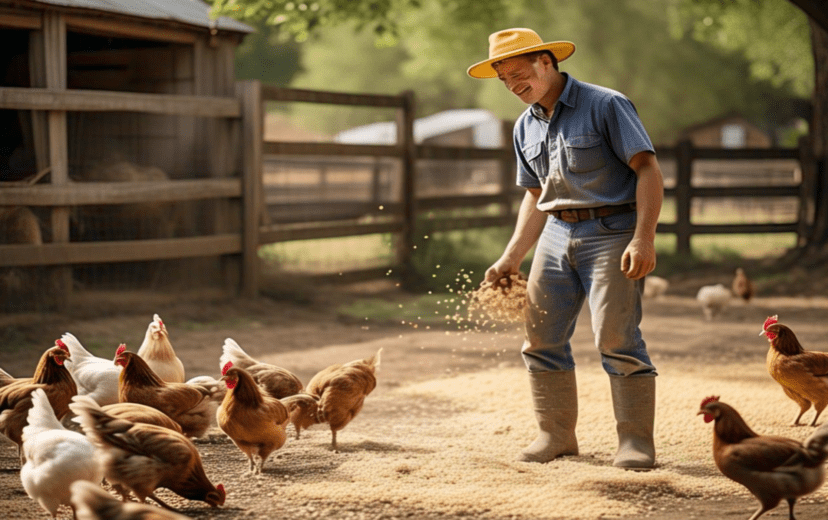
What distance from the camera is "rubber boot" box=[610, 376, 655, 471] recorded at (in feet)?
14.2

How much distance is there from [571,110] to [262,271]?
6.18 m

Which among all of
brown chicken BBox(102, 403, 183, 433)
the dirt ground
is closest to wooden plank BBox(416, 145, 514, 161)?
the dirt ground

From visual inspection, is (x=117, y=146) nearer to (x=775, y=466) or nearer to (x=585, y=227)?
(x=585, y=227)

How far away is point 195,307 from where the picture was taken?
8969mm

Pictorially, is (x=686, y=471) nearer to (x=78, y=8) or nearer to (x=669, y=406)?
(x=669, y=406)

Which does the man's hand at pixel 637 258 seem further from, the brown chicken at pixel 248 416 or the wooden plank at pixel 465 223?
the wooden plank at pixel 465 223

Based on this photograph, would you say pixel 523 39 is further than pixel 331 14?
No

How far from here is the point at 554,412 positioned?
4.58m

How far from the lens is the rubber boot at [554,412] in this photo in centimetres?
457

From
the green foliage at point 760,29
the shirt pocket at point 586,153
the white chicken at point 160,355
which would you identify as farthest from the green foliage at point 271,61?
the shirt pocket at point 586,153

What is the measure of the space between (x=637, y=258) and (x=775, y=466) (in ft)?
3.27

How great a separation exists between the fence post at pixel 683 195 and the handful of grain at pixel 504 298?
29.2ft

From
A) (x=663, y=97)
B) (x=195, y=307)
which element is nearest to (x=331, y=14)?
(x=195, y=307)

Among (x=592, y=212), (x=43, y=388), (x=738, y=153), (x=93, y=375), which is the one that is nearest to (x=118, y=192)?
(x=93, y=375)
